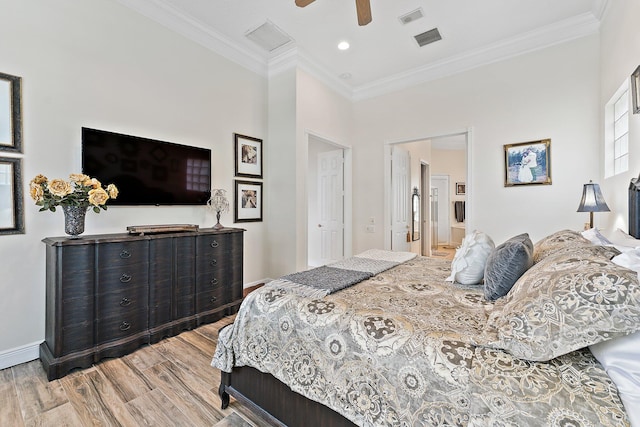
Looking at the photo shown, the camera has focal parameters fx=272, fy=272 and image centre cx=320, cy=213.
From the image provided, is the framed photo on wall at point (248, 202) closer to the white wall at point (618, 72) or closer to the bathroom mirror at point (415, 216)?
the bathroom mirror at point (415, 216)

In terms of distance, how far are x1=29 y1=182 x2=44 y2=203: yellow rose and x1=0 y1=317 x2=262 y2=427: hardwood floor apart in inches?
51.2

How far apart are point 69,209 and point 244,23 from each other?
2.70 m

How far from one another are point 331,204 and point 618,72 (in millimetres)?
3957

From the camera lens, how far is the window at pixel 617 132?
2.45 metres

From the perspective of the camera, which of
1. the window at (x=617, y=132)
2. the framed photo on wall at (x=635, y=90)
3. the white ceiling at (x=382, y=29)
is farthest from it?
the white ceiling at (x=382, y=29)

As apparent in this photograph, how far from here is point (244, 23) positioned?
10.6ft

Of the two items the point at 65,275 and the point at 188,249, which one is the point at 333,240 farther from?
the point at 65,275

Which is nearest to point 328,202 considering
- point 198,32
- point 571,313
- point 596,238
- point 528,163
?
point 528,163

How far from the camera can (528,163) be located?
137 inches

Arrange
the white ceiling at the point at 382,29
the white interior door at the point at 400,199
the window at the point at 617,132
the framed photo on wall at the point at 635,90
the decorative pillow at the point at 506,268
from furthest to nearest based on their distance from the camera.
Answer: the white interior door at the point at 400,199 → the white ceiling at the point at 382,29 → the window at the point at 617,132 → the framed photo on wall at the point at 635,90 → the decorative pillow at the point at 506,268

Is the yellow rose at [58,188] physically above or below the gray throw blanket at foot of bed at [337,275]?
above

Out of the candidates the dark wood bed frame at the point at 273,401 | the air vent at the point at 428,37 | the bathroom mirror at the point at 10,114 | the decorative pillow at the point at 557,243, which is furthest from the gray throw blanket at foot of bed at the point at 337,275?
the air vent at the point at 428,37

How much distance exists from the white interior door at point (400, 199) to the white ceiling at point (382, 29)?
134 cm

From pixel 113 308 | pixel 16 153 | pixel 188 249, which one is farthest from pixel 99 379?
pixel 16 153
